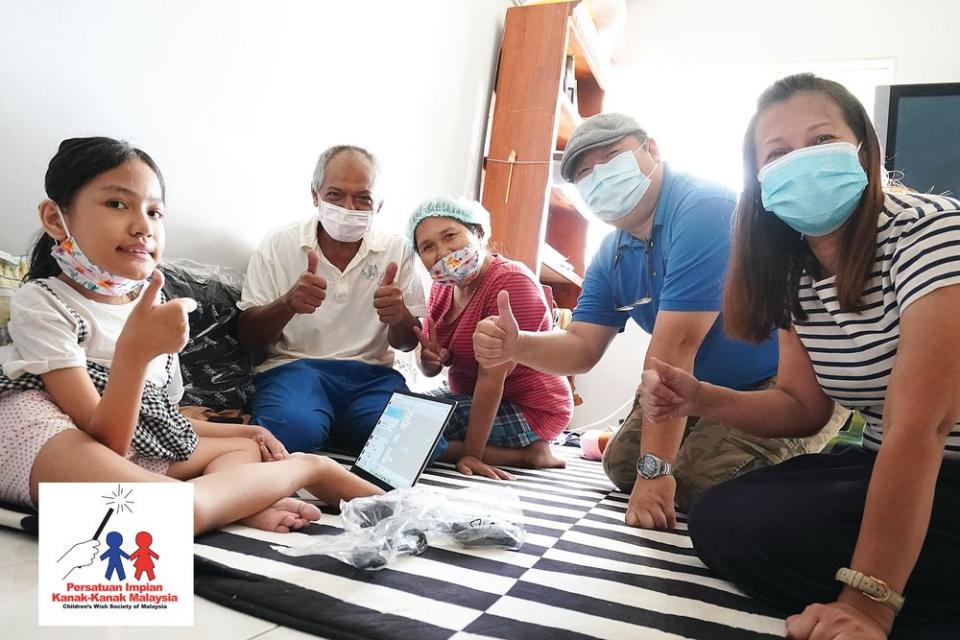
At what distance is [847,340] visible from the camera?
0.83m

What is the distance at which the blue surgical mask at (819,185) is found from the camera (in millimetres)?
796

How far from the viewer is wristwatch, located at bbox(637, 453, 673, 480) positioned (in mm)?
1197

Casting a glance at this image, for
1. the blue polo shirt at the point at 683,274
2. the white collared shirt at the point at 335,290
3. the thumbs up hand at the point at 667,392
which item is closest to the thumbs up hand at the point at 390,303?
the white collared shirt at the point at 335,290

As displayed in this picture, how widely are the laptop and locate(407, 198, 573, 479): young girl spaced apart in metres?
0.31

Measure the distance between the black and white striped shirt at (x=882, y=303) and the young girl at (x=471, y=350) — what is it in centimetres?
85

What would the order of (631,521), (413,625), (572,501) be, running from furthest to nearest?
(572,501), (631,521), (413,625)

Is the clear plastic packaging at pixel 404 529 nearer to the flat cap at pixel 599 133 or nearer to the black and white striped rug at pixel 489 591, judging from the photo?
the black and white striped rug at pixel 489 591

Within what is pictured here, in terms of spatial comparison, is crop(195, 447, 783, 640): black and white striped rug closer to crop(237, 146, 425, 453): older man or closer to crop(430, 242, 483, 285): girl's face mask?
crop(237, 146, 425, 453): older man

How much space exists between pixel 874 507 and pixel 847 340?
243 millimetres

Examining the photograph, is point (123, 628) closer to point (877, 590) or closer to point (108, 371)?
point (108, 371)

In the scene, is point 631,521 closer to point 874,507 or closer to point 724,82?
point 874,507

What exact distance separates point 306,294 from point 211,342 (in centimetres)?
23

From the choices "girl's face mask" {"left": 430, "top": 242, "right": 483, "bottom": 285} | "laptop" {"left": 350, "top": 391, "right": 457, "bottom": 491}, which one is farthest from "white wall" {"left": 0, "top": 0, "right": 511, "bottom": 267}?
"laptop" {"left": 350, "top": 391, "right": 457, "bottom": 491}

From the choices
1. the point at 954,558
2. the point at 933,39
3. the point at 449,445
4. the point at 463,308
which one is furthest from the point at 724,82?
the point at 954,558
